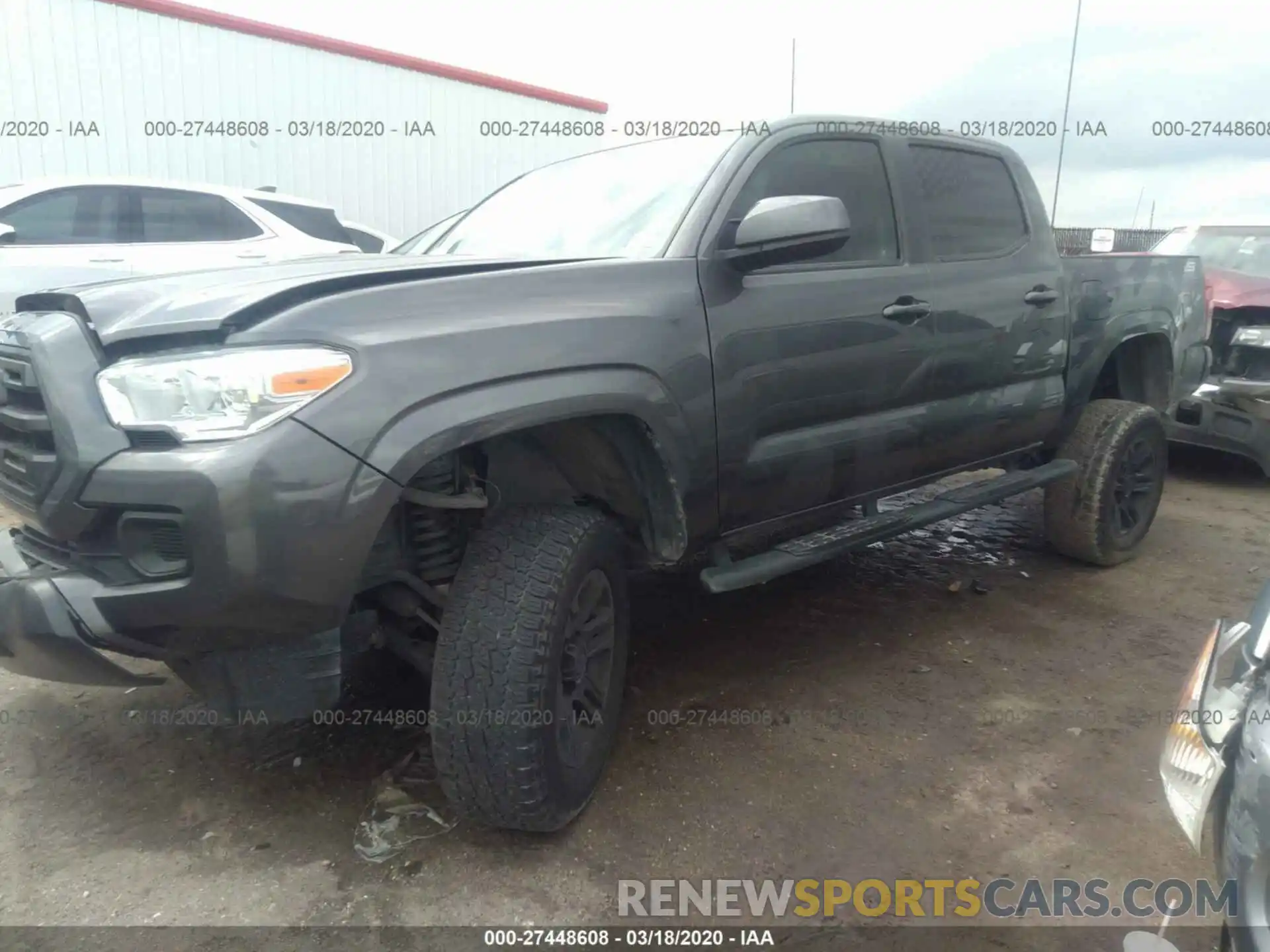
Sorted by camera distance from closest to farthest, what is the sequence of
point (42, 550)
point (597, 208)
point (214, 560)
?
point (214, 560) < point (42, 550) < point (597, 208)

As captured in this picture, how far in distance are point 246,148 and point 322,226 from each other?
231cm

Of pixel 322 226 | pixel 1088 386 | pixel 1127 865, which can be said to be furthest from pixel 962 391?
pixel 322 226

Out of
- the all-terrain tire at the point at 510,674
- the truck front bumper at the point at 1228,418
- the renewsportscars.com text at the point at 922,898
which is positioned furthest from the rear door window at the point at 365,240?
the renewsportscars.com text at the point at 922,898

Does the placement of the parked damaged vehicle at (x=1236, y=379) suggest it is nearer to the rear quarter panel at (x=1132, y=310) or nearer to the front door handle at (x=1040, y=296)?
the rear quarter panel at (x=1132, y=310)

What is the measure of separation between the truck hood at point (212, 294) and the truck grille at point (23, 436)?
0.54ft

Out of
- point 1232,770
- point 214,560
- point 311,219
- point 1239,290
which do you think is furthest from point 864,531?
point 311,219

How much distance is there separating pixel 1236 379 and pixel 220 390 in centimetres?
602

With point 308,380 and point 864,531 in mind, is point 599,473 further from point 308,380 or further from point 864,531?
point 864,531

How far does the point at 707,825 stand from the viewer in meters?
2.43

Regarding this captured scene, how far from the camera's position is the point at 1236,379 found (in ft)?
18.8

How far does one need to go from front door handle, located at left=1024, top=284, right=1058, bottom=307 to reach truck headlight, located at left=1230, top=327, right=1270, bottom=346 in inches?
107

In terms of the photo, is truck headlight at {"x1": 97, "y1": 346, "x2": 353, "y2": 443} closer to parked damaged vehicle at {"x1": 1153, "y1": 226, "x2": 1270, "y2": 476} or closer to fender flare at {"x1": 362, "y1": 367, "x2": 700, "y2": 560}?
fender flare at {"x1": 362, "y1": 367, "x2": 700, "y2": 560}

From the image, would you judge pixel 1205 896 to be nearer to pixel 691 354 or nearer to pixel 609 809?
pixel 609 809

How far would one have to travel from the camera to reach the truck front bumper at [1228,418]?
18.4 ft
